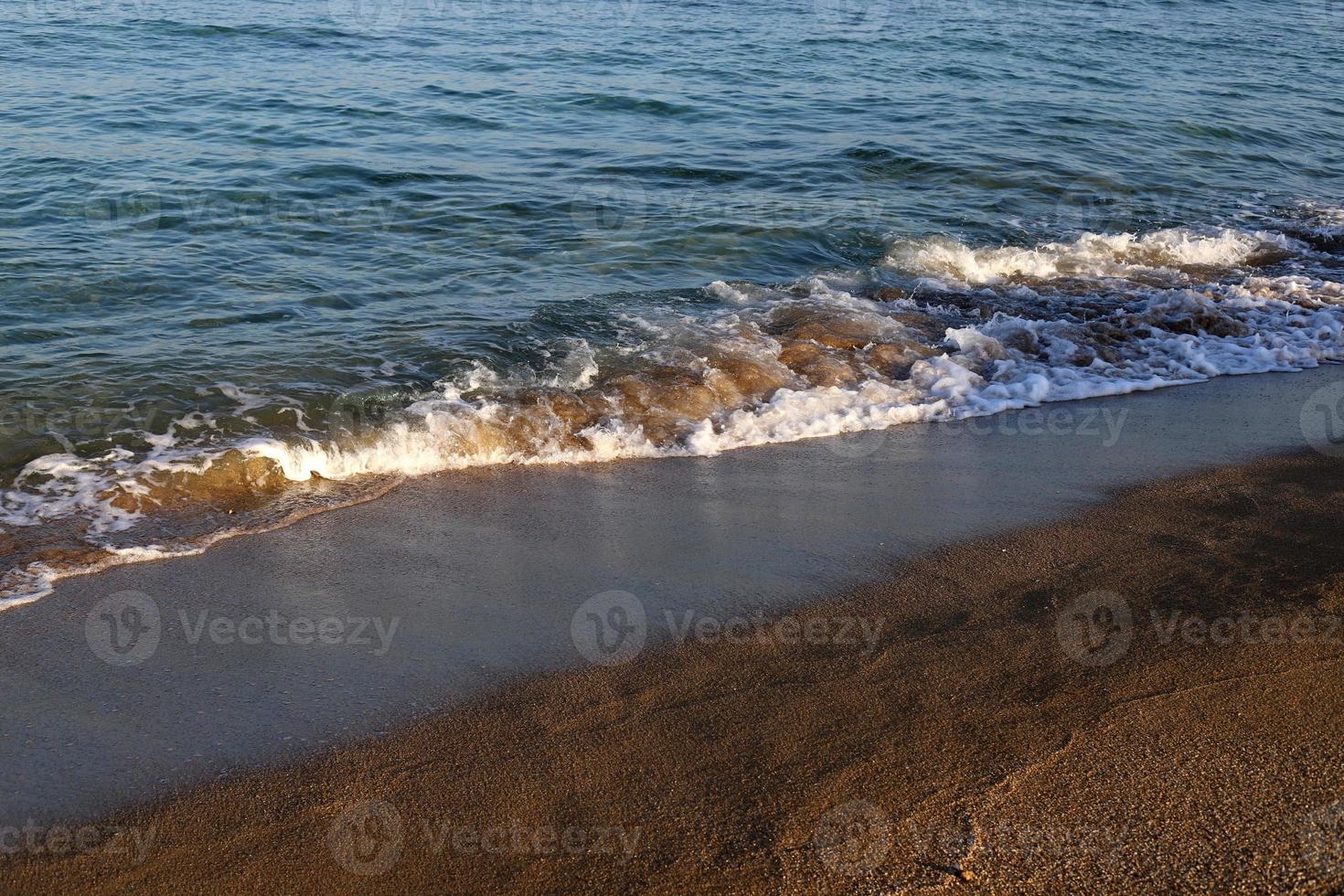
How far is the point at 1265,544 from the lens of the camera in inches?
185

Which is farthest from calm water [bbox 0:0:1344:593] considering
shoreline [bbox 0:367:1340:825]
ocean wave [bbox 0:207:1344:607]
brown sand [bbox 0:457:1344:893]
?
brown sand [bbox 0:457:1344:893]

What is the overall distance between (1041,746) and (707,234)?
6486 millimetres

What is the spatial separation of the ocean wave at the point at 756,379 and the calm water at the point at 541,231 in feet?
0.09

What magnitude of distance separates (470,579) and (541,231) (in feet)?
17.1

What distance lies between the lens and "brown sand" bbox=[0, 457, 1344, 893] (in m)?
2.98

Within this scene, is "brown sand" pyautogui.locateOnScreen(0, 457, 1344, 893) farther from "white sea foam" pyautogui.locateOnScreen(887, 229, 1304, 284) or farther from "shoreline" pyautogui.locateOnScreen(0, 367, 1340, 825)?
"white sea foam" pyautogui.locateOnScreen(887, 229, 1304, 284)

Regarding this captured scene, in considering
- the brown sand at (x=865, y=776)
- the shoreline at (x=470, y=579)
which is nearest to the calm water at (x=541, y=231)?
the shoreline at (x=470, y=579)

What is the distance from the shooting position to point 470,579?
14.9 ft

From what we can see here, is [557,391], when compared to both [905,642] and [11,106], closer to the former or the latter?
[905,642]

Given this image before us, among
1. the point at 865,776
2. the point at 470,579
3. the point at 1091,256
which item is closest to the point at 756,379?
the point at 470,579

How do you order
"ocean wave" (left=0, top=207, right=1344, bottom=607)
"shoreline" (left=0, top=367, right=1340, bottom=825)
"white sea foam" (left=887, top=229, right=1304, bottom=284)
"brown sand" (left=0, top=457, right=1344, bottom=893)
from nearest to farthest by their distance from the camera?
"brown sand" (left=0, top=457, right=1344, bottom=893) → "shoreline" (left=0, top=367, right=1340, bottom=825) → "ocean wave" (left=0, top=207, right=1344, bottom=607) → "white sea foam" (left=887, top=229, right=1304, bottom=284)

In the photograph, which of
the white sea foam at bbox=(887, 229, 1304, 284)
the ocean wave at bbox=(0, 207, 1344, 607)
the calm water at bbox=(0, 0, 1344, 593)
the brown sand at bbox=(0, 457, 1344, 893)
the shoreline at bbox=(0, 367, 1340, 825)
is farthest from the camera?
the white sea foam at bbox=(887, 229, 1304, 284)

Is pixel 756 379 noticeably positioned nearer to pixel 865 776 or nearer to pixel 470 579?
pixel 470 579

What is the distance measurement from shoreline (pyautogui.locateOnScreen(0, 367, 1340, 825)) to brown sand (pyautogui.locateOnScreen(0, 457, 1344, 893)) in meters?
0.23
